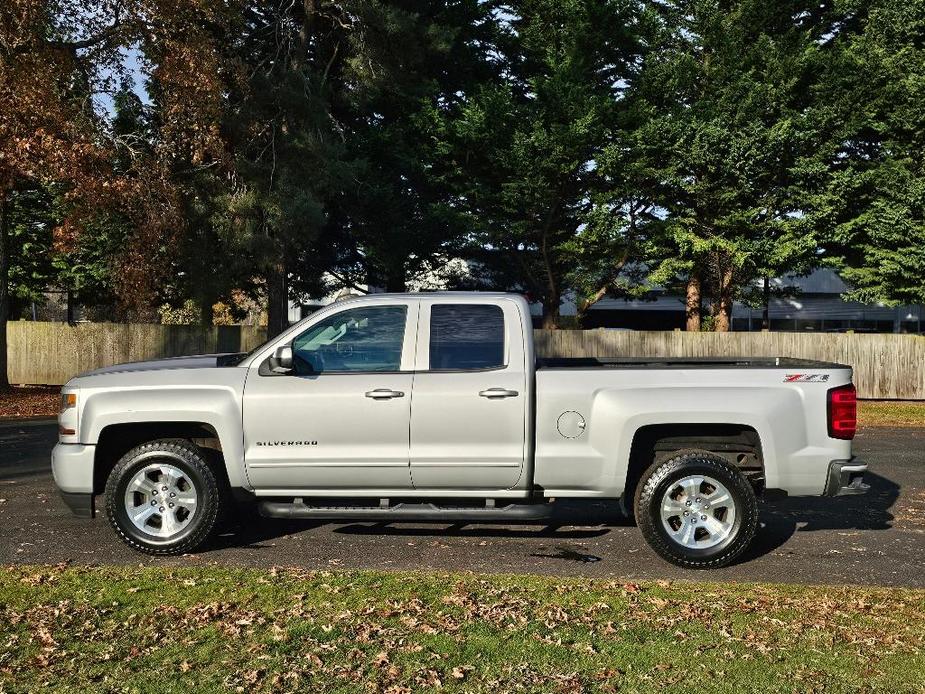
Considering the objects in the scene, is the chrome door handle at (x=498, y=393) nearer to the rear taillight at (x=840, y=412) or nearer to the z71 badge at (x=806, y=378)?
the z71 badge at (x=806, y=378)

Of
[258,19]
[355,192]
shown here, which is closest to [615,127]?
[355,192]

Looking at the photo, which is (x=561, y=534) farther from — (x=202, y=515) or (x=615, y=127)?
(x=615, y=127)

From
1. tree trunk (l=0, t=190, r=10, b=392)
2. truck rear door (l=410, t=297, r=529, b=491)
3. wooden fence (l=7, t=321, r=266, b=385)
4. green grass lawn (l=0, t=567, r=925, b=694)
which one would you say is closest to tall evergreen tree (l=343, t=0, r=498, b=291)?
wooden fence (l=7, t=321, r=266, b=385)

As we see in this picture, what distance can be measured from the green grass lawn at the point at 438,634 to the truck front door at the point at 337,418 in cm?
87

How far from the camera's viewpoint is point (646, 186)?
2469cm

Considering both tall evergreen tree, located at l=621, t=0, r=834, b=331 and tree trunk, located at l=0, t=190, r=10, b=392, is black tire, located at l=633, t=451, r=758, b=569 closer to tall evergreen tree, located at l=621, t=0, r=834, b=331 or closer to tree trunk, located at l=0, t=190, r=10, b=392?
tall evergreen tree, located at l=621, t=0, r=834, b=331

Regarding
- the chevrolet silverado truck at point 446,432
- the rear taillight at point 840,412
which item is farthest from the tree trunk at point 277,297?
the rear taillight at point 840,412

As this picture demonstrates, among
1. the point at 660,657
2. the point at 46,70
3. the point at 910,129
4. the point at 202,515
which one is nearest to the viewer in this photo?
the point at 660,657

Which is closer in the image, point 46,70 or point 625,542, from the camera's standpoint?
point 625,542

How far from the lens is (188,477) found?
22.5 ft

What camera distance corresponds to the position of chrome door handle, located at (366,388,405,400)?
6.71 m

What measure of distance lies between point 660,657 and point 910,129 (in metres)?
22.3

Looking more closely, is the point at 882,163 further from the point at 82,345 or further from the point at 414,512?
the point at 82,345

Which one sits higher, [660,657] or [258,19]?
[258,19]
